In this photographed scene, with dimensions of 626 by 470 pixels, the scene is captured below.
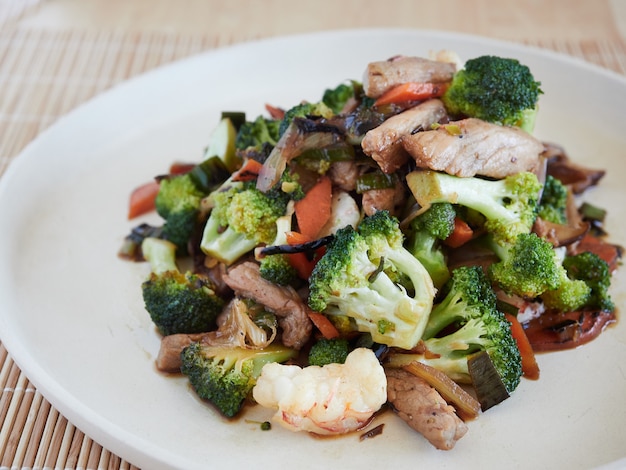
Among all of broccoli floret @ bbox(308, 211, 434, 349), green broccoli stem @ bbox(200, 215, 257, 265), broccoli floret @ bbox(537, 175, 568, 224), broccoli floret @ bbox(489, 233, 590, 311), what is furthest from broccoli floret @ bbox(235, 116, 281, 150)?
broccoli floret @ bbox(537, 175, 568, 224)

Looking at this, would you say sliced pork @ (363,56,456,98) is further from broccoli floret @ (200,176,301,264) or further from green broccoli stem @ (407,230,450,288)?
green broccoli stem @ (407,230,450,288)

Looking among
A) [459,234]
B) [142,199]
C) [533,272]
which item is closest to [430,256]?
[459,234]

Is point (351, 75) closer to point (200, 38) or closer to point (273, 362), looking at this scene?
point (200, 38)

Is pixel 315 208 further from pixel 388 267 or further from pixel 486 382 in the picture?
pixel 486 382

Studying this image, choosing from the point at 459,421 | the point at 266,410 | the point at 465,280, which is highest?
the point at 465,280

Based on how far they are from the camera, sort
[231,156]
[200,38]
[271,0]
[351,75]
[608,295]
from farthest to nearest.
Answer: [271,0] → [200,38] → [351,75] → [231,156] → [608,295]

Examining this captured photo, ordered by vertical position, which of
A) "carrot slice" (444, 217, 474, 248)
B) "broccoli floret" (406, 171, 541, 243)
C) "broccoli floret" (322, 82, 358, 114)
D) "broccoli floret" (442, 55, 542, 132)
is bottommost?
"carrot slice" (444, 217, 474, 248)

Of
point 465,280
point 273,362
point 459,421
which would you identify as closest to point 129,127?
point 273,362
